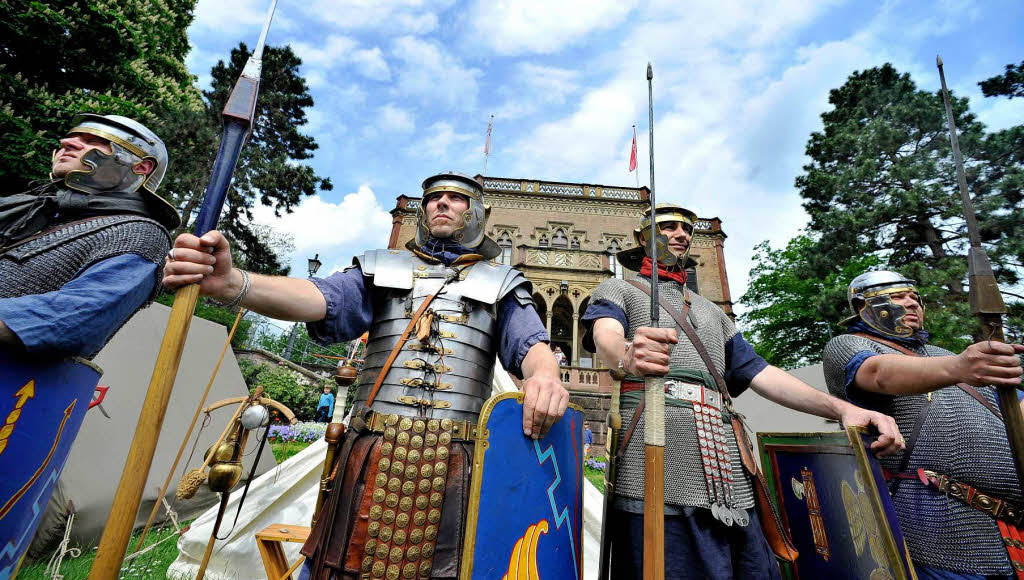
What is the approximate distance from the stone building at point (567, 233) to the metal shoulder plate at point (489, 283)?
1486 cm

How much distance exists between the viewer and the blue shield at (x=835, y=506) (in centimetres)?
159

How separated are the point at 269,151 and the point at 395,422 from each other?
1815cm

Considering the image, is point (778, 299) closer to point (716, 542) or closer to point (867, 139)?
point (867, 139)

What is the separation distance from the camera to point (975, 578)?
1.86m

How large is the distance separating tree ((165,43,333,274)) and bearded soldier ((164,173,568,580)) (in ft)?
52.0

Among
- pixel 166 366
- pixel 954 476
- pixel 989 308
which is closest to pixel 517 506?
pixel 166 366

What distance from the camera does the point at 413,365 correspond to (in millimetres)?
1652

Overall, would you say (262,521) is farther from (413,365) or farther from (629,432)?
(629,432)

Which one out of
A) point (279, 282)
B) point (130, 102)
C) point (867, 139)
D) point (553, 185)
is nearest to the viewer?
point (279, 282)

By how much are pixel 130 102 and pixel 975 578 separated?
1118 centimetres

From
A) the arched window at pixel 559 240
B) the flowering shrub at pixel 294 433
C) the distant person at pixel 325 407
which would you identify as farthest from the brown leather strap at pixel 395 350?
the arched window at pixel 559 240

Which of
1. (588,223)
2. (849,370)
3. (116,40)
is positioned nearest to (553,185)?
(588,223)

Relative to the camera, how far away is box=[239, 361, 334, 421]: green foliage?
38.7 feet

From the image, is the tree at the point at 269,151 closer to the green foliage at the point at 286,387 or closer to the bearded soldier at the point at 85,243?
the green foliage at the point at 286,387
